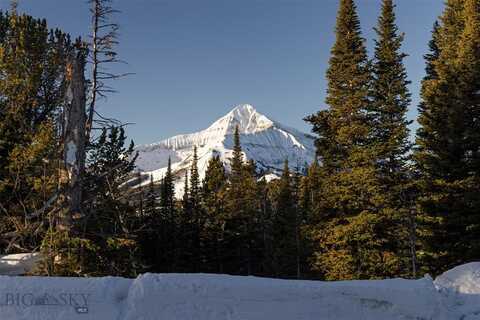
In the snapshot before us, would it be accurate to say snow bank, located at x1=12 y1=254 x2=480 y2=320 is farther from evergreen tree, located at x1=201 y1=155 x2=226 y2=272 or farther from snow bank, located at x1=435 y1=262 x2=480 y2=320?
evergreen tree, located at x1=201 y1=155 x2=226 y2=272

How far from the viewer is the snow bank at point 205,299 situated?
12.8 ft

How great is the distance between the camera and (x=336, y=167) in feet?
72.5

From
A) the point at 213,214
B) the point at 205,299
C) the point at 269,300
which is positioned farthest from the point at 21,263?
the point at 213,214

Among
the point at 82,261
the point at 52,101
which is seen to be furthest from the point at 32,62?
the point at 82,261

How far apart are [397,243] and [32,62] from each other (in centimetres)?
1864

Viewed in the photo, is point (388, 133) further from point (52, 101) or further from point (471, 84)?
point (52, 101)

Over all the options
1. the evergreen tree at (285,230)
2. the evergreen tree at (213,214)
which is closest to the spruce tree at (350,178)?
the evergreen tree at (213,214)

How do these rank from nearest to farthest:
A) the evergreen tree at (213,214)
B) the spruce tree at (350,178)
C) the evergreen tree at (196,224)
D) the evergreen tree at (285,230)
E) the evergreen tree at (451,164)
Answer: the evergreen tree at (451,164)
the spruce tree at (350,178)
the evergreen tree at (213,214)
the evergreen tree at (196,224)
the evergreen tree at (285,230)

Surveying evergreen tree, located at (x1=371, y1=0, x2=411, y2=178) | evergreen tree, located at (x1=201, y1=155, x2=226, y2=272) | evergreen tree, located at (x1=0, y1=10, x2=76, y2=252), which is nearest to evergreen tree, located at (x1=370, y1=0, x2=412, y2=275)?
evergreen tree, located at (x1=371, y1=0, x2=411, y2=178)

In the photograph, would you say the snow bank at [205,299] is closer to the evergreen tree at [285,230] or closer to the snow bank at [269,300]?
the snow bank at [269,300]

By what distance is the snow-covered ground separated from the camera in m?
3.91

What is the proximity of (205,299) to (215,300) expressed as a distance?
0.32 feet

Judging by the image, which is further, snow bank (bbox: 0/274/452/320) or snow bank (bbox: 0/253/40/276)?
snow bank (bbox: 0/253/40/276)

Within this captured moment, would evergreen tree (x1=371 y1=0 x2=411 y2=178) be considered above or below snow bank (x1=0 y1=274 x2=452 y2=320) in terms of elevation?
above
